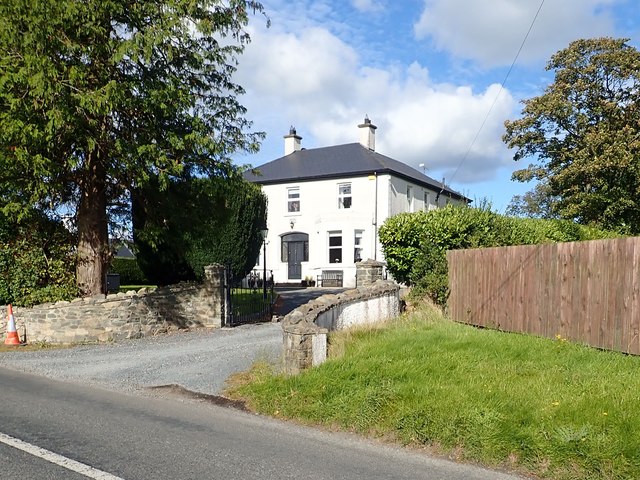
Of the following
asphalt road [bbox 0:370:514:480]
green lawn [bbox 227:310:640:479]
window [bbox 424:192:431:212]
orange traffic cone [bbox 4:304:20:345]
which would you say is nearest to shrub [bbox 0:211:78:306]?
orange traffic cone [bbox 4:304:20:345]

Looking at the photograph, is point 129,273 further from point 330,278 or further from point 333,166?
point 333,166

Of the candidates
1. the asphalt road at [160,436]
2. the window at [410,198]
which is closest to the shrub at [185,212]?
the asphalt road at [160,436]

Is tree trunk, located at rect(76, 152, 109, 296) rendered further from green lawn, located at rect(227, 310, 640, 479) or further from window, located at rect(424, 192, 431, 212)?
window, located at rect(424, 192, 431, 212)

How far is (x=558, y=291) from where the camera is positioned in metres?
9.82

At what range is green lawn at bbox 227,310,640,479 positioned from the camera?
507 centimetres

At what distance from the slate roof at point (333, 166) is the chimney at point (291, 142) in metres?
1.11

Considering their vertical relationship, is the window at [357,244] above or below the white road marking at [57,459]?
above

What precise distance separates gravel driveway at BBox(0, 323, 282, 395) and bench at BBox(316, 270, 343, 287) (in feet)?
57.0

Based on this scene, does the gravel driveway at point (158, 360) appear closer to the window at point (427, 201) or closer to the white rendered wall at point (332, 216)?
the white rendered wall at point (332, 216)

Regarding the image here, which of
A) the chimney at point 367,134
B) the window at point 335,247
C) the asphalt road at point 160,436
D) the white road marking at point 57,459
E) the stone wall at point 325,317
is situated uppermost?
the chimney at point 367,134

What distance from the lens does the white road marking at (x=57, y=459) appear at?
475cm

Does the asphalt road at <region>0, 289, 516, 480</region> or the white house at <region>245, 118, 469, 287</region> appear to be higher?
the white house at <region>245, 118, 469, 287</region>

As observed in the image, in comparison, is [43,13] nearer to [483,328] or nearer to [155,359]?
[155,359]

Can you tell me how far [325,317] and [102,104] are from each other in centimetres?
616
